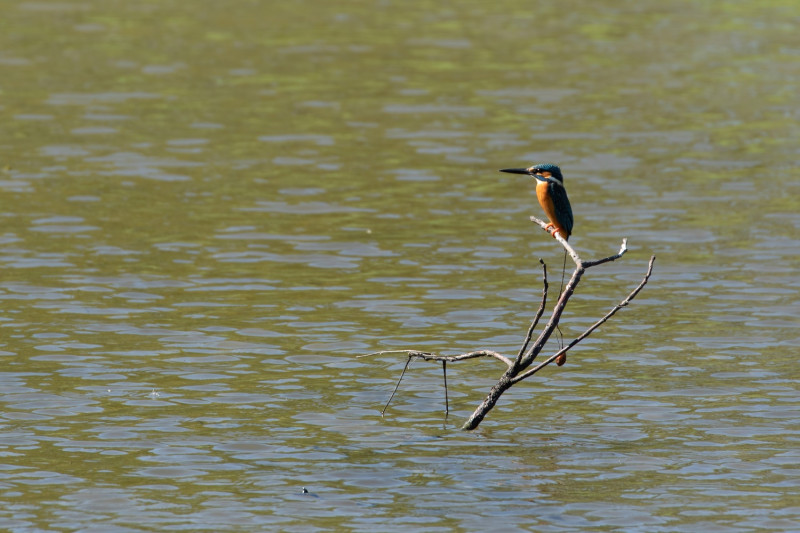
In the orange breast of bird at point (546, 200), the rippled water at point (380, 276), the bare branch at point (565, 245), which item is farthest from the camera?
the orange breast of bird at point (546, 200)

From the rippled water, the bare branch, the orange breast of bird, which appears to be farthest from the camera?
the orange breast of bird

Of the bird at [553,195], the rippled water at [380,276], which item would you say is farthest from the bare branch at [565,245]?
the rippled water at [380,276]

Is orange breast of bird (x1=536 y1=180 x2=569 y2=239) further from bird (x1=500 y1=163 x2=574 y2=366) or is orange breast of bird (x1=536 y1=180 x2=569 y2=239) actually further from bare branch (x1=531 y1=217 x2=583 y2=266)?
bare branch (x1=531 y1=217 x2=583 y2=266)

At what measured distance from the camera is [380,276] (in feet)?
45.7

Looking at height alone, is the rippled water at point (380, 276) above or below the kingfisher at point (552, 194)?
below

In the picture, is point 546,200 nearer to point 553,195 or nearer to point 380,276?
point 553,195

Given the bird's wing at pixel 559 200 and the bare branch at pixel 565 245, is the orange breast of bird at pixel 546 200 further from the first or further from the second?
the bare branch at pixel 565 245

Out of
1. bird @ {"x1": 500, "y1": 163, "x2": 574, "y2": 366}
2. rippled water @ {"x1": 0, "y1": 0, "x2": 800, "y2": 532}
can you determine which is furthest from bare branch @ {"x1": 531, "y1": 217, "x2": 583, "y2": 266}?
rippled water @ {"x1": 0, "y1": 0, "x2": 800, "y2": 532}

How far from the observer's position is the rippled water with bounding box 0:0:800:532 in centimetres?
898

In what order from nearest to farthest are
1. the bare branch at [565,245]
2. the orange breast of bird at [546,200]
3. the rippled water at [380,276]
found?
the bare branch at [565,245] → the rippled water at [380,276] → the orange breast of bird at [546,200]

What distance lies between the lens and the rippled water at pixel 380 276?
8977 mm

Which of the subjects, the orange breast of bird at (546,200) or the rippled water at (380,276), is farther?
the orange breast of bird at (546,200)

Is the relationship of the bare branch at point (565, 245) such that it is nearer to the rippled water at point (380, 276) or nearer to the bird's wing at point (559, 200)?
the bird's wing at point (559, 200)

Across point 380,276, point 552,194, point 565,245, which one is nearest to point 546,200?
point 552,194
